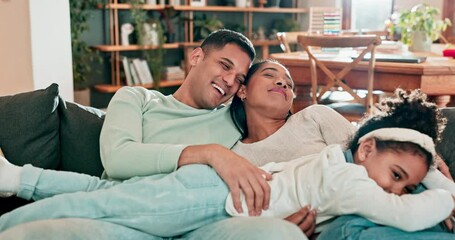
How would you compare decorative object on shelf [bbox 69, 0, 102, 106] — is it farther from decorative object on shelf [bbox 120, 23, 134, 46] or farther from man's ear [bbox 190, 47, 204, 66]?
man's ear [bbox 190, 47, 204, 66]

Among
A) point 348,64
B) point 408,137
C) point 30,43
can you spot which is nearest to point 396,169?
point 408,137

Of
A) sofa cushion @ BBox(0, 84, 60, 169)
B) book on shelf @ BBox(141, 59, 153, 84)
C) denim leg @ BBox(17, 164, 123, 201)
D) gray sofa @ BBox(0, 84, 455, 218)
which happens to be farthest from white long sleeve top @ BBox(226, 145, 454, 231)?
book on shelf @ BBox(141, 59, 153, 84)

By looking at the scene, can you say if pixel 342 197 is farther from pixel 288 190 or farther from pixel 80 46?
pixel 80 46

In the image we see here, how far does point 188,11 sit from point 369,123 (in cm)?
444

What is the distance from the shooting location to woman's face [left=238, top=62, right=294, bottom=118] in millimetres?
1771

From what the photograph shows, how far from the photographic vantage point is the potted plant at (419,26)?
380cm

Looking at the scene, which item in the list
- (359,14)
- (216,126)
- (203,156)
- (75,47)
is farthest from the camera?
(359,14)

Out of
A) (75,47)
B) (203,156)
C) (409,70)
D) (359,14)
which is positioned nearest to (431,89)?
(409,70)

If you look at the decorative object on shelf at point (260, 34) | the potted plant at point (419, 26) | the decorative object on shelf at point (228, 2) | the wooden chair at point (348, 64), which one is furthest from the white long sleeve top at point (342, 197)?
the decorative object on shelf at point (260, 34)

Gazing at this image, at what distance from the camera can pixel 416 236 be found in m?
1.22

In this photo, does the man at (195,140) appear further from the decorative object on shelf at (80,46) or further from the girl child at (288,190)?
the decorative object on shelf at (80,46)

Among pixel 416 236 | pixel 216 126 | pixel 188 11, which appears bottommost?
pixel 416 236

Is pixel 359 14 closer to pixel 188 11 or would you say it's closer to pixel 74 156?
pixel 188 11

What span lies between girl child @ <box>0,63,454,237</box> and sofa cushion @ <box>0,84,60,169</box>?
414mm
